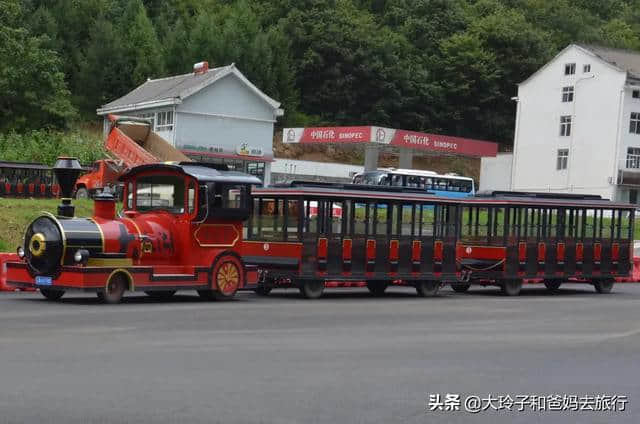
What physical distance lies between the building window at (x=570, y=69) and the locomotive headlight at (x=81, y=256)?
5241 centimetres

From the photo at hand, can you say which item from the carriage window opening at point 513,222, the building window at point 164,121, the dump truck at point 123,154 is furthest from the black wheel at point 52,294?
the building window at point 164,121

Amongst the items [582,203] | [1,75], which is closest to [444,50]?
[1,75]

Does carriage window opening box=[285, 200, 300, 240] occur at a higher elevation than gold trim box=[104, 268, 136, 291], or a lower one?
higher

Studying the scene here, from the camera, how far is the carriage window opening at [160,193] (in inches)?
764

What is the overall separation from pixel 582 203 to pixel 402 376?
1710 cm

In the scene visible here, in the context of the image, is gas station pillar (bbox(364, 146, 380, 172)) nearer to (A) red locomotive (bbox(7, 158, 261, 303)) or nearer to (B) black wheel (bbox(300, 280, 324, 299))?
(B) black wheel (bbox(300, 280, 324, 299))

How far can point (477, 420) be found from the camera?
9016 mm

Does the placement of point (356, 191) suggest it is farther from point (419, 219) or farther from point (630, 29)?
point (630, 29)

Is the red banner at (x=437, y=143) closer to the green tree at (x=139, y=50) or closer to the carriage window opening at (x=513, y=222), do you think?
the green tree at (x=139, y=50)

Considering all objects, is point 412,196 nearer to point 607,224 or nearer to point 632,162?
point 607,224

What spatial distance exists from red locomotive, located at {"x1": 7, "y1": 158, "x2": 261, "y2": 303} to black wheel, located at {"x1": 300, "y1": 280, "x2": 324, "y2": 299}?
5.21 feet

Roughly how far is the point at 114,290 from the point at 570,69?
52.2 m

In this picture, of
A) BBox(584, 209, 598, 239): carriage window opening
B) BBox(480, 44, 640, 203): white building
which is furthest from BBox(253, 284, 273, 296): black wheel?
BBox(480, 44, 640, 203): white building

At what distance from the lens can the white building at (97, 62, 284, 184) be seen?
5328 cm
